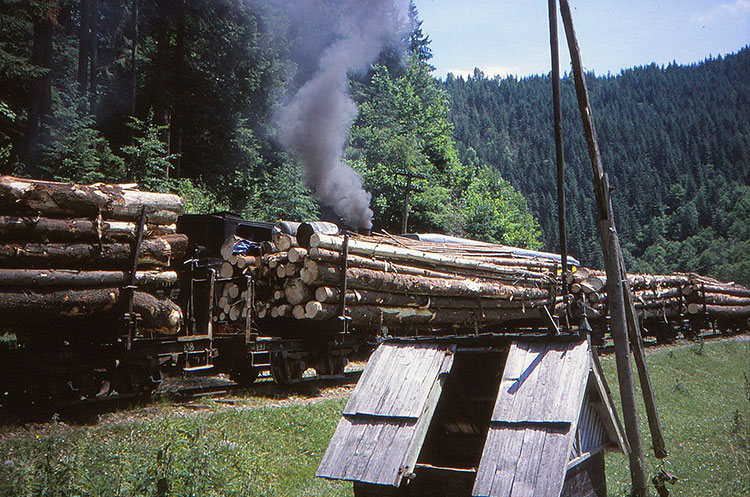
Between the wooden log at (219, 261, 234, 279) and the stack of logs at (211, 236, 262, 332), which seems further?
the wooden log at (219, 261, 234, 279)

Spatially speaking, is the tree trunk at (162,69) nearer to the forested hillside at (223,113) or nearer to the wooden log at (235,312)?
the forested hillside at (223,113)

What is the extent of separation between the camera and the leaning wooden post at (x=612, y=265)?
22.6 feet

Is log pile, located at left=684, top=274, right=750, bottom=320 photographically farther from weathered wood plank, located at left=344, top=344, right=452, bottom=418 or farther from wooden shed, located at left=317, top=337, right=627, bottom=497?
weathered wood plank, located at left=344, top=344, right=452, bottom=418

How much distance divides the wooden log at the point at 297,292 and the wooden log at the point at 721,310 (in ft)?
67.3

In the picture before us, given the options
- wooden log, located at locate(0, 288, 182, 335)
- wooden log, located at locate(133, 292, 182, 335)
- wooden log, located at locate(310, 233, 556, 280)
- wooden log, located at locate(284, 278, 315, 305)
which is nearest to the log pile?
wooden log, located at locate(310, 233, 556, 280)

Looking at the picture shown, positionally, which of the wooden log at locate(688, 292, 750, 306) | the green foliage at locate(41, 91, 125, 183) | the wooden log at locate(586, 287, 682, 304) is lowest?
the wooden log at locate(688, 292, 750, 306)

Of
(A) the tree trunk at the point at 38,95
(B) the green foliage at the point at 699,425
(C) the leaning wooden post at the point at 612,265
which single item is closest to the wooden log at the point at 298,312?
(B) the green foliage at the point at 699,425

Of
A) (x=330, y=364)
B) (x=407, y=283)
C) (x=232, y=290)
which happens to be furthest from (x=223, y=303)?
(x=407, y=283)

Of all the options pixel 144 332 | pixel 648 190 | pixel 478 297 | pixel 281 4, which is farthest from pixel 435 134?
pixel 648 190

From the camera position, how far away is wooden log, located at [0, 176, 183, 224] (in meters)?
8.30

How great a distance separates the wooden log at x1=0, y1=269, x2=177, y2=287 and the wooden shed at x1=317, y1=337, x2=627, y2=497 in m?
5.42

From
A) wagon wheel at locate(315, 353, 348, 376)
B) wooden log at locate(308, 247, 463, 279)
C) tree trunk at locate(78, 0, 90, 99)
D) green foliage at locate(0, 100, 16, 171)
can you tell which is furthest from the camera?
tree trunk at locate(78, 0, 90, 99)

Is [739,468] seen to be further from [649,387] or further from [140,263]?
[140,263]

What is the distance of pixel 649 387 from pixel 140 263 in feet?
24.5
